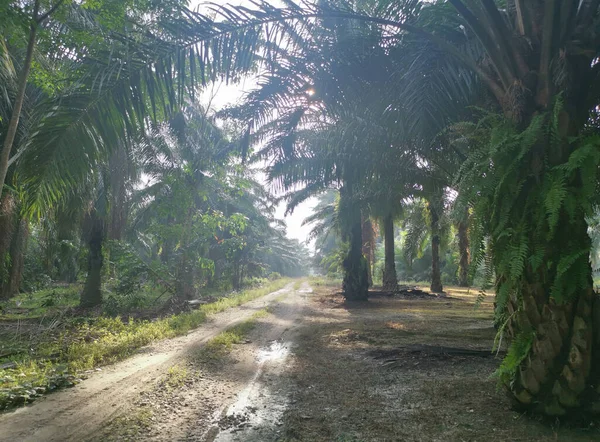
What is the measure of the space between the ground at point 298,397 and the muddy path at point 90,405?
0.01m

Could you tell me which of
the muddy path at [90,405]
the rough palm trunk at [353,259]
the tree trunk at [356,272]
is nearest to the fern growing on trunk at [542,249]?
the muddy path at [90,405]

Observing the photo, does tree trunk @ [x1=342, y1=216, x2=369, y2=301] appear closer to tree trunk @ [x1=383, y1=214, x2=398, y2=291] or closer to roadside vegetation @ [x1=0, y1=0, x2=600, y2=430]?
tree trunk @ [x1=383, y1=214, x2=398, y2=291]

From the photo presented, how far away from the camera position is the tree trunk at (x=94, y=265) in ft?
38.8

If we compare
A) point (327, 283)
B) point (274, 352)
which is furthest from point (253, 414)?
point (327, 283)

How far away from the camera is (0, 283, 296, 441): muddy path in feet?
9.71

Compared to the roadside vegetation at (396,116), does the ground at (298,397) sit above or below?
below

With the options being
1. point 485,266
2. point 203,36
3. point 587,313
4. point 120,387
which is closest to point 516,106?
point 485,266

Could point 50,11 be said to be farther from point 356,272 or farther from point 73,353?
point 356,272

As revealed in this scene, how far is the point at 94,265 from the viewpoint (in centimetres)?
1187

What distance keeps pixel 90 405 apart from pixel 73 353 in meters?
2.43

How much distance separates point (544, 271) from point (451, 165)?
478 cm

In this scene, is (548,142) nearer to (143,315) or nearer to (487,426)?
(487,426)

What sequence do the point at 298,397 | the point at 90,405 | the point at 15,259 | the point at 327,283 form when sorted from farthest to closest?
1. the point at 327,283
2. the point at 15,259
3. the point at 298,397
4. the point at 90,405

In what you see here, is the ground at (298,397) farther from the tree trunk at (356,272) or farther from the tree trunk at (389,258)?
the tree trunk at (389,258)
